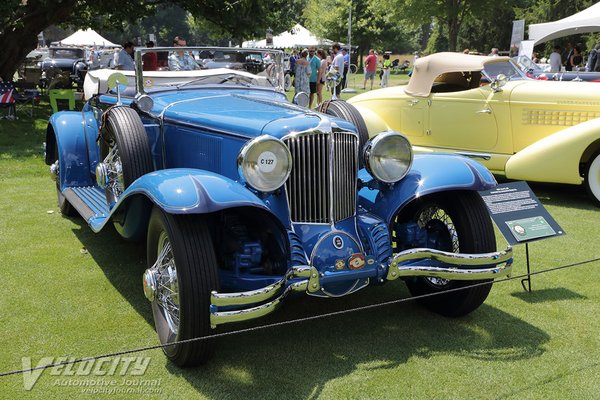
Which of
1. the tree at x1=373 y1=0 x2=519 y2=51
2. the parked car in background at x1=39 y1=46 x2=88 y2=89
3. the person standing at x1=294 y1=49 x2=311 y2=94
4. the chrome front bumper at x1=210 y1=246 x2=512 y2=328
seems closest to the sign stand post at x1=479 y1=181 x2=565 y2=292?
the chrome front bumper at x1=210 y1=246 x2=512 y2=328

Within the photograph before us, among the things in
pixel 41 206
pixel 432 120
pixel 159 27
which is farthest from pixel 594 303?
pixel 159 27

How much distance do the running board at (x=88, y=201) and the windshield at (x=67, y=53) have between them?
19.1 metres

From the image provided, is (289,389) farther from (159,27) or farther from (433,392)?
(159,27)

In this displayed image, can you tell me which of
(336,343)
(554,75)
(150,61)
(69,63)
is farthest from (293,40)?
(336,343)

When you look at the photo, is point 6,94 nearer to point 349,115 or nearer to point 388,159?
point 349,115

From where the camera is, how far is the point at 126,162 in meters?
4.14

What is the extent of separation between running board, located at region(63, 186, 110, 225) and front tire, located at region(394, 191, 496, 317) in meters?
2.32

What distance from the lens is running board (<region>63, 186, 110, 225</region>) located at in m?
4.57

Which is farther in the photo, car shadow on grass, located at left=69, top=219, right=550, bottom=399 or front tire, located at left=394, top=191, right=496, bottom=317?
front tire, located at left=394, top=191, right=496, bottom=317

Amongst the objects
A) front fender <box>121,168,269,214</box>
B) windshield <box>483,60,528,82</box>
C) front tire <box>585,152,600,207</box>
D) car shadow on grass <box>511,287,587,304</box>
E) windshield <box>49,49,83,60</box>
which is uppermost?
windshield <box>49,49,83,60</box>

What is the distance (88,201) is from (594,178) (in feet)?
18.2

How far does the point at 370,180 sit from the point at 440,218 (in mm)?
651

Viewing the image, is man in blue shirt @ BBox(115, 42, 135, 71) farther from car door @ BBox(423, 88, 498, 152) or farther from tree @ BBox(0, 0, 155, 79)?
tree @ BBox(0, 0, 155, 79)

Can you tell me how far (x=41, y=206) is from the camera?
21.0 feet
